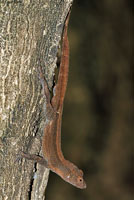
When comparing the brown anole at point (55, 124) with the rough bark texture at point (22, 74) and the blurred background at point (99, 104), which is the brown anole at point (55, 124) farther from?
the blurred background at point (99, 104)

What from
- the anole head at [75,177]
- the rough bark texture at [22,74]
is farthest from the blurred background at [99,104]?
the rough bark texture at [22,74]

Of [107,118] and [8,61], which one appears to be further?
[107,118]

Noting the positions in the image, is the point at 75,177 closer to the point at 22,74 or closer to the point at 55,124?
the point at 55,124

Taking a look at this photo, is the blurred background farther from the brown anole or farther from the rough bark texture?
the rough bark texture

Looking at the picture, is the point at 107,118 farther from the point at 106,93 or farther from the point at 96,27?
the point at 96,27

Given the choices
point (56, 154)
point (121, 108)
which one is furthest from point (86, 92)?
A: point (56, 154)

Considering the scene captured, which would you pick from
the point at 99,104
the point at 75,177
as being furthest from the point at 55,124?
the point at 99,104
